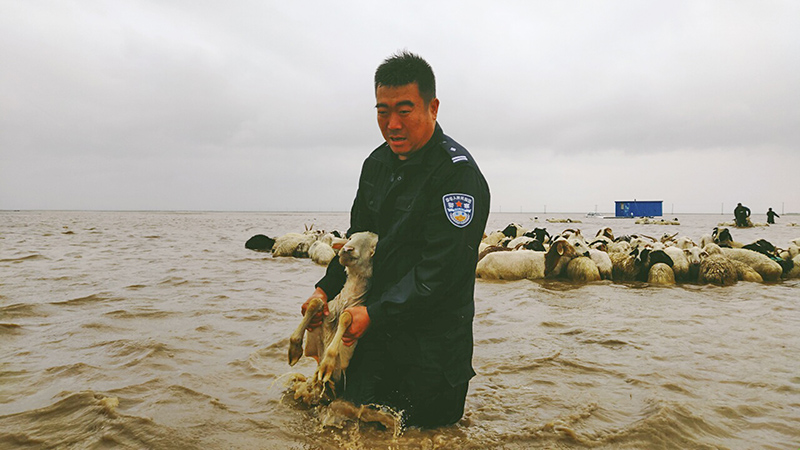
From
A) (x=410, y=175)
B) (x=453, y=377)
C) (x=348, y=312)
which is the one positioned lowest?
→ (x=453, y=377)

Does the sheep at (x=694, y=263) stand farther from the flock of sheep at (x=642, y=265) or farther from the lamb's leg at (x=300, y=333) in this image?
the lamb's leg at (x=300, y=333)

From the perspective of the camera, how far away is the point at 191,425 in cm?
346

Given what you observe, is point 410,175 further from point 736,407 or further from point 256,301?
point 256,301

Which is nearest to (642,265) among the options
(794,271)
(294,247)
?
(794,271)

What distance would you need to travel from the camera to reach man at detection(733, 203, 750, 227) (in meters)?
35.9

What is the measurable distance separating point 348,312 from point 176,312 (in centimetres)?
516

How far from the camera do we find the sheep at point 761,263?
11.5m

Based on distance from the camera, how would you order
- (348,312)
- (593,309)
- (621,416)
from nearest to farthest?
(348,312) → (621,416) → (593,309)

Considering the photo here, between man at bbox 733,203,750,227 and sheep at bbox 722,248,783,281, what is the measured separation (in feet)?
93.5

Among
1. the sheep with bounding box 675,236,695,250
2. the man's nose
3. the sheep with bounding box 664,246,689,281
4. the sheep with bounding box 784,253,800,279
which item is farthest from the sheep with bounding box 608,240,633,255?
the man's nose

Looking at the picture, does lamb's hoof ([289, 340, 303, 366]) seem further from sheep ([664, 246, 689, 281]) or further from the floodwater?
sheep ([664, 246, 689, 281])

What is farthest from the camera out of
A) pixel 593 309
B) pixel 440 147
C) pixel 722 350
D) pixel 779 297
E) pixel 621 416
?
pixel 779 297

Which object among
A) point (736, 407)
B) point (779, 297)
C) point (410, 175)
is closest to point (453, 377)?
point (410, 175)

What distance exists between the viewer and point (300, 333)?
3.31 m
